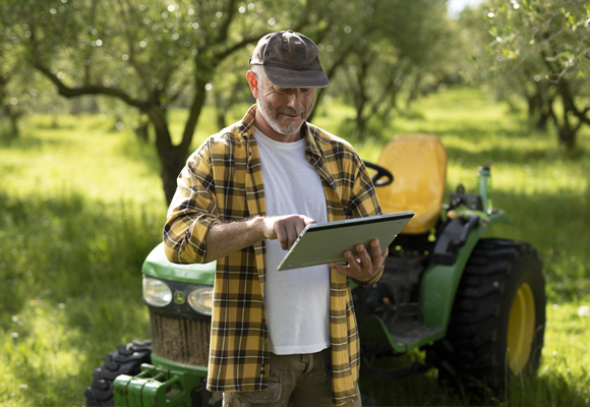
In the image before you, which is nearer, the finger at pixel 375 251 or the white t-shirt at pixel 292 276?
the finger at pixel 375 251

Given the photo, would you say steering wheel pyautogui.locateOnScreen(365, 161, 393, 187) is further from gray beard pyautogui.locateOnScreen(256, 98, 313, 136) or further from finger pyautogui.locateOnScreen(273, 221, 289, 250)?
finger pyautogui.locateOnScreen(273, 221, 289, 250)

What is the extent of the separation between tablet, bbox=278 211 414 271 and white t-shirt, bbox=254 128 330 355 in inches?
8.8

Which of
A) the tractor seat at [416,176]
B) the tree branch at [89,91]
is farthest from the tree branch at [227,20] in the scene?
the tractor seat at [416,176]

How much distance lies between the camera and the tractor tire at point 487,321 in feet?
10.6

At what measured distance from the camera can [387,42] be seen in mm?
14734

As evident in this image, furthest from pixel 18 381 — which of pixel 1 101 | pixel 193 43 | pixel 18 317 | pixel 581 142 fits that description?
pixel 581 142

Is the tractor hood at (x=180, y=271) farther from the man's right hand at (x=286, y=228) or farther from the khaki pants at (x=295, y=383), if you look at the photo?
the man's right hand at (x=286, y=228)

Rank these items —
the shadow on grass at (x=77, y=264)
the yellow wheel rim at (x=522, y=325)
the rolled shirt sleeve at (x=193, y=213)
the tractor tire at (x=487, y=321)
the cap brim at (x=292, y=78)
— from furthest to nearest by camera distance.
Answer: the shadow on grass at (x=77, y=264) < the yellow wheel rim at (x=522, y=325) < the tractor tire at (x=487, y=321) < the cap brim at (x=292, y=78) < the rolled shirt sleeve at (x=193, y=213)

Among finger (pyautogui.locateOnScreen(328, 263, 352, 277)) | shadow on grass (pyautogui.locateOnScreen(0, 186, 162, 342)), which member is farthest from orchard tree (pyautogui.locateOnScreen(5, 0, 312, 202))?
finger (pyautogui.locateOnScreen(328, 263, 352, 277))

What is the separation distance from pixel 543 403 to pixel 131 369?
7.34ft

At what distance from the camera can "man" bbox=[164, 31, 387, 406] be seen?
1.85 meters

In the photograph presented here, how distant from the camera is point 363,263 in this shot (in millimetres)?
1781

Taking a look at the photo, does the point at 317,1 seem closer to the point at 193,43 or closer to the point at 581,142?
the point at 193,43

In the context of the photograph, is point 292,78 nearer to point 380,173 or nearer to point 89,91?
point 380,173
